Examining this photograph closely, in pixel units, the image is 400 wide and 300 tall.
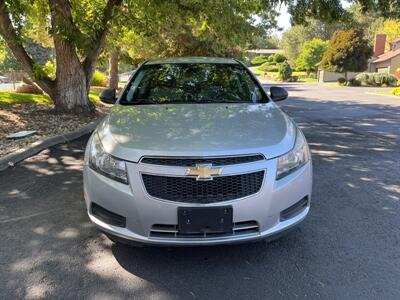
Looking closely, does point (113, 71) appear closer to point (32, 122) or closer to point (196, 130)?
point (32, 122)

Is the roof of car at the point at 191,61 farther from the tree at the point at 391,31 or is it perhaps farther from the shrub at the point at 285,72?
the tree at the point at 391,31

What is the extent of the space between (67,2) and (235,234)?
8557 mm

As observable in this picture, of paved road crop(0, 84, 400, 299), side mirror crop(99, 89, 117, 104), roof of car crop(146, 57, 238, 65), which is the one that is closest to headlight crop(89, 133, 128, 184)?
paved road crop(0, 84, 400, 299)

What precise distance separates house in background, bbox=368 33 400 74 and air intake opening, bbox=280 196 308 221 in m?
49.8

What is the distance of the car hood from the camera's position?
294cm

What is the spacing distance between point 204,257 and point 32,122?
23.2ft

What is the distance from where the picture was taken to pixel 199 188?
Answer: 285 centimetres

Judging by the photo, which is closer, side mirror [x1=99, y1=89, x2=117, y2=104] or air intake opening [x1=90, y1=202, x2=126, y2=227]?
air intake opening [x1=90, y1=202, x2=126, y2=227]

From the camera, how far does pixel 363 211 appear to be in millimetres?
4246

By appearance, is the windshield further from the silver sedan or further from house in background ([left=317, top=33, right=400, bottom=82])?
house in background ([left=317, top=33, right=400, bottom=82])

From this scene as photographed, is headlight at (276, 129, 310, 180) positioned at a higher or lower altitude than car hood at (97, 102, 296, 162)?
lower

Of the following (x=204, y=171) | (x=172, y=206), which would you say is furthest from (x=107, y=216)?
(x=204, y=171)

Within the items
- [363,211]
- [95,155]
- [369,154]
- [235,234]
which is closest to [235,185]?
[235,234]

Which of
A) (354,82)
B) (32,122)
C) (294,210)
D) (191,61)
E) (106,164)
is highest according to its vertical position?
(191,61)
